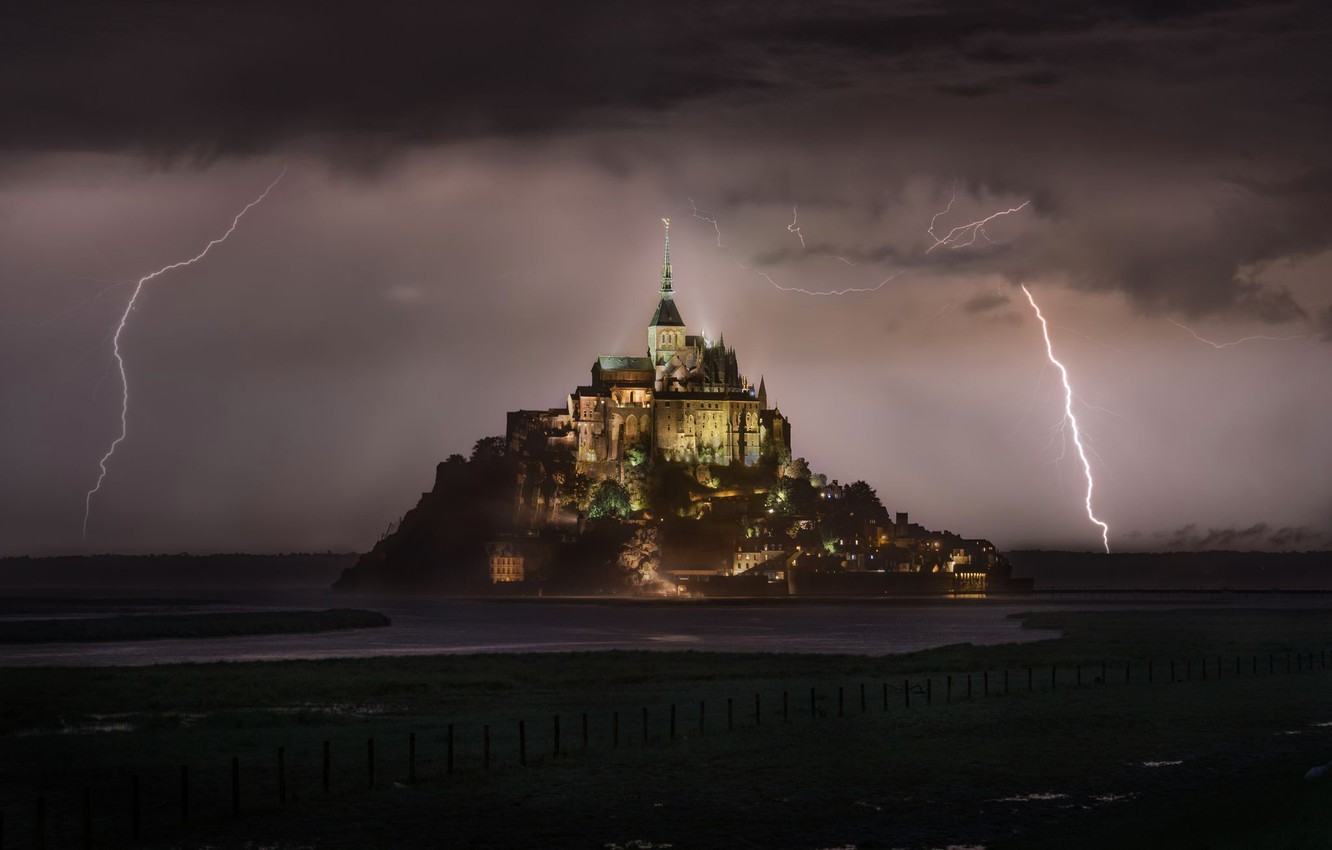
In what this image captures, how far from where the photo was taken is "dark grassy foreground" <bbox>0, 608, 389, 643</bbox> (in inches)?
3735

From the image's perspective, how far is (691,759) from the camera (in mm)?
29484

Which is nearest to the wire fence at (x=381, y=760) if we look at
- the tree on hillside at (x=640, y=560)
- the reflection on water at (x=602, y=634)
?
the reflection on water at (x=602, y=634)

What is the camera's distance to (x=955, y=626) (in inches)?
4592

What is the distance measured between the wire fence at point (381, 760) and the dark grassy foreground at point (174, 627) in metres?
65.3

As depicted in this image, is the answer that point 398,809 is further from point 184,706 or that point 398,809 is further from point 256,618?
point 256,618

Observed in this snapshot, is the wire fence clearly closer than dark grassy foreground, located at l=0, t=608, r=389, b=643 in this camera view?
Yes

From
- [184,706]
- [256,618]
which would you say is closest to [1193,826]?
[184,706]

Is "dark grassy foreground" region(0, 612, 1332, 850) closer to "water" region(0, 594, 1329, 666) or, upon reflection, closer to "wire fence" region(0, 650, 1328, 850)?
"wire fence" region(0, 650, 1328, 850)

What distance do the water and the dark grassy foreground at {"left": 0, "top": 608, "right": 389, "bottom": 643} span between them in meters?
4.20

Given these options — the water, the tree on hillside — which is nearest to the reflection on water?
the water

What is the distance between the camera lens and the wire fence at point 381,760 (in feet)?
75.4

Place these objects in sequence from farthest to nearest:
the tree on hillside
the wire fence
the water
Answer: the tree on hillside
the water
the wire fence

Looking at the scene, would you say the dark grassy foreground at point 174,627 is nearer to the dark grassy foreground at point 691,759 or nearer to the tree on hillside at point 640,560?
the dark grassy foreground at point 691,759

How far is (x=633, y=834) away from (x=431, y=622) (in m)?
111
